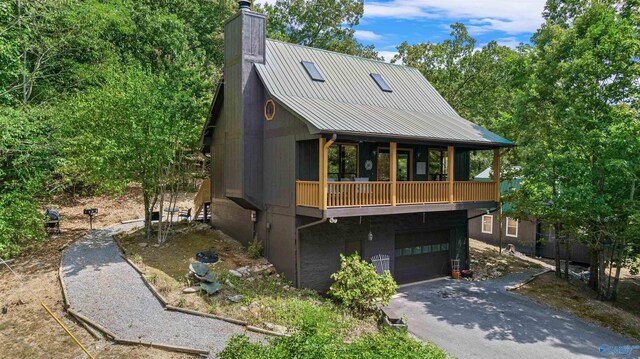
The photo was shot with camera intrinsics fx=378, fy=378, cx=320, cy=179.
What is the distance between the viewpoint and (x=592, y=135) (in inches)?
493

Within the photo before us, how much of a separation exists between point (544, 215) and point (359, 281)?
28.1 feet

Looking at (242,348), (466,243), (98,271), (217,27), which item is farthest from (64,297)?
(217,27)

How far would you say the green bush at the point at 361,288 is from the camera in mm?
10953

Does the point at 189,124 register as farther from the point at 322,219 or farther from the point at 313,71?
the point at 322,219

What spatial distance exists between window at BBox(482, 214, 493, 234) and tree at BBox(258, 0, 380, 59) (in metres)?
17.5

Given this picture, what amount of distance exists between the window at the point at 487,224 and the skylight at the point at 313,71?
613 inches

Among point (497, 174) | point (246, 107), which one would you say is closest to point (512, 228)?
point (497, 174)

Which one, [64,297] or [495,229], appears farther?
[495,229]

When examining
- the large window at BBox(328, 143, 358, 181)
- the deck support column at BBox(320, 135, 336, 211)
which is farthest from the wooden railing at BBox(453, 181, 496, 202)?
the deck support column at BBox(320, 135, 336, 211)

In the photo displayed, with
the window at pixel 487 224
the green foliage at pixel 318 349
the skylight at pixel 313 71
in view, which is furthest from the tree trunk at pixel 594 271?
the skylight at pixel 313 71

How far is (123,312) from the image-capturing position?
9.67m

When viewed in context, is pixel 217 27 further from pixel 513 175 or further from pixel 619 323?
pixel 619 323

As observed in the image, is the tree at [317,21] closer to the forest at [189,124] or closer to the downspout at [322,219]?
the forest at [189,124]

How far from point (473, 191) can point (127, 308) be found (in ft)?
39.6
